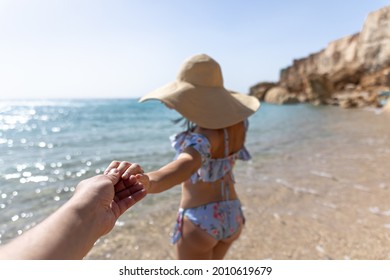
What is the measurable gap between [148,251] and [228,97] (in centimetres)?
222

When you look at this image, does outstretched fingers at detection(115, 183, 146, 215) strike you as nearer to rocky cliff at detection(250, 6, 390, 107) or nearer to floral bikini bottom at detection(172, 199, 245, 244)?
floral bikini bottom at detection(172, 199, 245, 244)

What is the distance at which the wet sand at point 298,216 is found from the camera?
3.52 meters

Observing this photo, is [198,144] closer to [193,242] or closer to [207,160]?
[207,160]

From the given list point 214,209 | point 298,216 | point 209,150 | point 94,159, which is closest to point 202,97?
point 209,150

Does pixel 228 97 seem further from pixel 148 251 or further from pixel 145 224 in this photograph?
pixel 145 224

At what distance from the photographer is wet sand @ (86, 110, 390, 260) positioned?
352 cm

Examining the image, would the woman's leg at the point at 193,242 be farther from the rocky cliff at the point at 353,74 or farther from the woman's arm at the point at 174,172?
the rocky cliff at the point at 353,74

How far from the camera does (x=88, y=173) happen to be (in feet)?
22.5

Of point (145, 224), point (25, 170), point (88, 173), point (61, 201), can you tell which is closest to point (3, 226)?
point (61, 201)

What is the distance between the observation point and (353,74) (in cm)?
3559

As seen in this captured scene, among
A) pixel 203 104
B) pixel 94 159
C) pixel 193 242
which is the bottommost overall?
pixel 94 159

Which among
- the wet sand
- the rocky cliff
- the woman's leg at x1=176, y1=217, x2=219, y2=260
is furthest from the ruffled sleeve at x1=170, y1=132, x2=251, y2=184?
the rocky cliff

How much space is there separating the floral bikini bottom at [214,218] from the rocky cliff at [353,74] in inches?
1063

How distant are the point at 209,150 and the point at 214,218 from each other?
526mm
